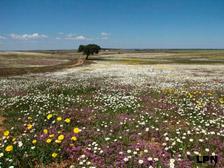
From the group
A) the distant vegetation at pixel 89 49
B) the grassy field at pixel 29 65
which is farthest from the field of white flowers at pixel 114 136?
the distant vegetation at pixel 89 49

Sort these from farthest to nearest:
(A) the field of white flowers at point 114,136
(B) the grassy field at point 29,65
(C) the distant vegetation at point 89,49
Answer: (C) the distant vegetation at point 89,49 < (B) the grassy field at point 29,65 < (A) the field of white flowers at point 114,136

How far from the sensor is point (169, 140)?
31.0ft

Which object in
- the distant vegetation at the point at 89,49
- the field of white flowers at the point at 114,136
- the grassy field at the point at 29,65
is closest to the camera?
the field of white flowers at the point at 114,136

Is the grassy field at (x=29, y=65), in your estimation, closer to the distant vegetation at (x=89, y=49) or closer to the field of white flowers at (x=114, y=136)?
the distant vegetation at (x=89, y=49)

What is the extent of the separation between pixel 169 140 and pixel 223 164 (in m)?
2.18

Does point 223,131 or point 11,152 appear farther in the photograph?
point 223,131

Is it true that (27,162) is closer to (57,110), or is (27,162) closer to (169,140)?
(169,140)

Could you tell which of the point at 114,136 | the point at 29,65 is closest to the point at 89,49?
the point at 29,65

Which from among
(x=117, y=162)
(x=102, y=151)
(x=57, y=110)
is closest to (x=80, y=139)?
(x=102, y=151)

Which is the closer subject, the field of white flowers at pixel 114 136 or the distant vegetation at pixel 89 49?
the field of white flowers at pixel 114 136

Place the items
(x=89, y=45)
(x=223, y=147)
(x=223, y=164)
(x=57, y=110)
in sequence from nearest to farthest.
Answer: (x=223, y=164)
(x=223, y=147)
(x=57, y=110)
(x=89, y=45)

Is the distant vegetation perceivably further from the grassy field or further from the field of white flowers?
the field of white flowers

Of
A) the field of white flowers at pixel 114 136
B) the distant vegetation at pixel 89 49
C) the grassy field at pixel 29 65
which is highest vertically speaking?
the distant vegetation at pixel 89 49

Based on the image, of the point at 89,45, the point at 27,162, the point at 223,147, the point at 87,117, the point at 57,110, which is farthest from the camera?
the point at 89,45
